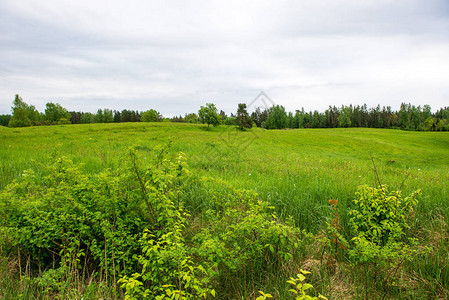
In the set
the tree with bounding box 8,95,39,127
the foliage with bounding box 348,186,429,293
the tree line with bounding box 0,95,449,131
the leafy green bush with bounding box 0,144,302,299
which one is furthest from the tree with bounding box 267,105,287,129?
the leafy green bush with bounding box 0,144,302,299

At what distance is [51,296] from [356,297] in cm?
420

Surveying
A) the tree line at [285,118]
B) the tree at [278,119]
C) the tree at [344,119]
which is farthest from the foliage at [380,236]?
the tree at [344,119]

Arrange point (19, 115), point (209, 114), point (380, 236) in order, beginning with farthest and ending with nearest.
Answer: point (19, 115)
point (209, 114)
point (380, 236)

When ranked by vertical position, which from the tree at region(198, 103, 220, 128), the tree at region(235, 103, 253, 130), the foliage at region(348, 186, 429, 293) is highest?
the tree at region(198, 103, 220, 128)

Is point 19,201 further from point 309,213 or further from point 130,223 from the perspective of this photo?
point 309,213

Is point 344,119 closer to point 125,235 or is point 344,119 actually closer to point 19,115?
point 125,235

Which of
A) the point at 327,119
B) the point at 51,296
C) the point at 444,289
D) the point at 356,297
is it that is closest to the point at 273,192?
the point at 356,297

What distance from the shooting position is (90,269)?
3.73 m

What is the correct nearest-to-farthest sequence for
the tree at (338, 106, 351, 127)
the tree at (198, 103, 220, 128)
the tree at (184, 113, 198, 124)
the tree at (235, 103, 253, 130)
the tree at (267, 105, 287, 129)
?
1. the tree at (235, 103, 253, 130)
2. the tree at (198, 103, 220, 128)
3. the tree at (267, 105, 287, 129)
4. the tree at (338, 106, 351, 127)
5. the tree at (184, 113, 198, 124)

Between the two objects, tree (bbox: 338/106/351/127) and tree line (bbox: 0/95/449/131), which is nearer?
tree line (bbox: 0/95/449/131)

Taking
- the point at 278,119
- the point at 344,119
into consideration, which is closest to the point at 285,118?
the point at 278,119

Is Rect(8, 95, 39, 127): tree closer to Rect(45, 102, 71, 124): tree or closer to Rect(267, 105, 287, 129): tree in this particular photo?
Rect(45, 102, 71, 124): tree

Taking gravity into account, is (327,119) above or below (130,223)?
above

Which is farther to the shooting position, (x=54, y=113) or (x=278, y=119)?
(x=278, y=119)
